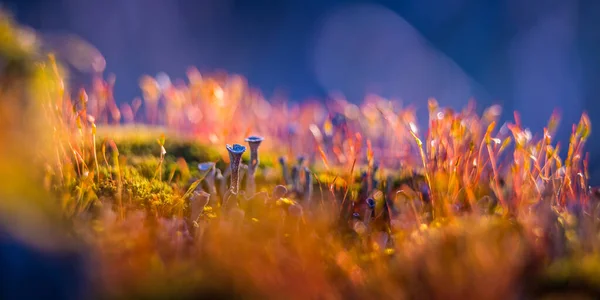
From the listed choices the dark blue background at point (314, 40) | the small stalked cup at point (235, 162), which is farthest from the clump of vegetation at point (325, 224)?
the dark blue background at point (314, 40)

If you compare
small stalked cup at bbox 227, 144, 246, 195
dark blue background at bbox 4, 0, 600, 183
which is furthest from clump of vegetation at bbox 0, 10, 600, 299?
dark blue background at bbox 4, 0, 600, 183

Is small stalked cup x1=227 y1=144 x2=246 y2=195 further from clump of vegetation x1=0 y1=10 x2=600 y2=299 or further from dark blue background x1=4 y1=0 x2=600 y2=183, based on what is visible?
dark blue background x1=4 y1=0 x2=600 y2=183

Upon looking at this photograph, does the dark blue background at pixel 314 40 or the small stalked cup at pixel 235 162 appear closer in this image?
the small stalked cup at pixel 235 162

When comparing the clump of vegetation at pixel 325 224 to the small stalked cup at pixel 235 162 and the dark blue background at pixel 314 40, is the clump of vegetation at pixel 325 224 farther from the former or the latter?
the dark blue background at pixel 314 40

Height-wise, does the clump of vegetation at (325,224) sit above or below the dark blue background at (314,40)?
below

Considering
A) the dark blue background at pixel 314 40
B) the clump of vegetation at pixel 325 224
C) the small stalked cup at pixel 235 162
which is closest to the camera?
the clump of vegetation at pixel 325 224

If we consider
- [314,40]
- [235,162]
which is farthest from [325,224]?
[314,40]

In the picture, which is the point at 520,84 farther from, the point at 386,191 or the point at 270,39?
the point at 386,191

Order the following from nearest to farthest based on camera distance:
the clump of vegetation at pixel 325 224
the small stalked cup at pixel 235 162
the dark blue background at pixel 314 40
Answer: the clump of vegetation at pixel 325 224 → the small stalked cup at pixel 235 162 → the dark blue background at pixel 314 40
